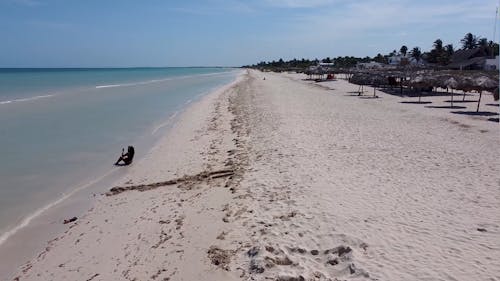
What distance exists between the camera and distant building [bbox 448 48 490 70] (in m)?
56.8

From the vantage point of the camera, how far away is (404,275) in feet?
14.7

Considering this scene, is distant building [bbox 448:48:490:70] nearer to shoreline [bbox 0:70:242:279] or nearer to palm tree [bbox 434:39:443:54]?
palm tree [bbox 434:39:443:54]

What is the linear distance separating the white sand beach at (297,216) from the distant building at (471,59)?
52.2 meters

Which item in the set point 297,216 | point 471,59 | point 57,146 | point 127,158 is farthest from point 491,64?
point 297,216

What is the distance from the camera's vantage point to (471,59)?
5953 centimetres

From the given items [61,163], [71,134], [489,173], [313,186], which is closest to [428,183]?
[489,173]

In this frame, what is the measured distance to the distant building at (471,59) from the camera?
186ft

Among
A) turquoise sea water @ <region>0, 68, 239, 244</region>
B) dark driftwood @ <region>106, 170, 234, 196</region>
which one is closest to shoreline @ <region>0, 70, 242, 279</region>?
turquoise sea water @ <region>0, 68, 239, 244</region>

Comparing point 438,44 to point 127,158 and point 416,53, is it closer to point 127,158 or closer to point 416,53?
point 416,53

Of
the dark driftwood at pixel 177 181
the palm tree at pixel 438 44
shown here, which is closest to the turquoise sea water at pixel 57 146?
the dark driftwood at pixel 177 181

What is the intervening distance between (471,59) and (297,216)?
6337 centimetres

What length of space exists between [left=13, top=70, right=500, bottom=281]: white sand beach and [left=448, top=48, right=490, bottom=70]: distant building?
52.2 metres

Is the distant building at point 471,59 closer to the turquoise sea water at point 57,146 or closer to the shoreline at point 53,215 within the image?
the turquoise sea water at point 57,146

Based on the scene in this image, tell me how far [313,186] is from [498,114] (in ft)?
47.6
